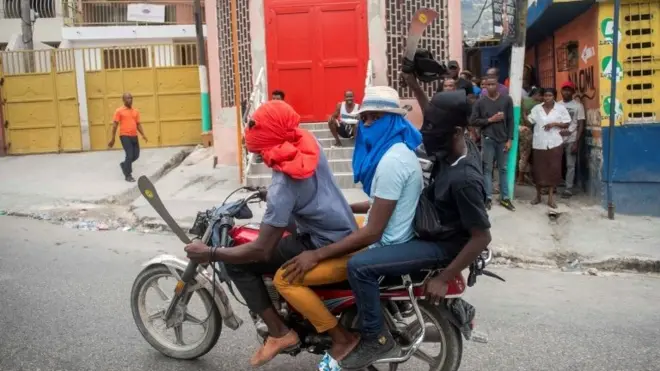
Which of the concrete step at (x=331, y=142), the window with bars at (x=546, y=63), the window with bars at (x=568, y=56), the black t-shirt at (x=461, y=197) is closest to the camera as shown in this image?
the black t-shirt at (x=461, y=197)

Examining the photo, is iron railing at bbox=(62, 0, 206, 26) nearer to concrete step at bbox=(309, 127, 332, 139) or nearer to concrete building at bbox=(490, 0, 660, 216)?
concrete step at bbox=(309, 127, 332, 139)

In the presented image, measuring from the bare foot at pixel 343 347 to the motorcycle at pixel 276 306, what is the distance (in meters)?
0.06

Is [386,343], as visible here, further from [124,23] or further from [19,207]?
[124,23]

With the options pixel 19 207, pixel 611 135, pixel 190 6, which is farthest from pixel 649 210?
pixel 190 6

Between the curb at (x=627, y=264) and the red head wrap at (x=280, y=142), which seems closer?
the red head wrap at (x=280, y=142)

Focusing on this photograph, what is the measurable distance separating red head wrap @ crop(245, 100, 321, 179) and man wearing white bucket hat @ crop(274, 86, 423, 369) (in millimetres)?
296

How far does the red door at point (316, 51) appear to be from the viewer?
12.0 meters

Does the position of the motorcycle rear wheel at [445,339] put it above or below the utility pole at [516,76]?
below

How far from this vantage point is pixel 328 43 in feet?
39.8

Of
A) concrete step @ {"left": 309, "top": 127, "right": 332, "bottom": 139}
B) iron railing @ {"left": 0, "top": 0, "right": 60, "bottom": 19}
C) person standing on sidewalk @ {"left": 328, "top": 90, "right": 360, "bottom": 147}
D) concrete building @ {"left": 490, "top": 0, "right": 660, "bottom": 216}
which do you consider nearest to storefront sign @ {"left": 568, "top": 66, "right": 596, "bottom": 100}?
concrete building @ {"left": 490, "top": 0, "right": 660, "bottom": 216}

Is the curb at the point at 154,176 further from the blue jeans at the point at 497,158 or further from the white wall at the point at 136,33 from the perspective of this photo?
the blue jeans at the point at 497,158

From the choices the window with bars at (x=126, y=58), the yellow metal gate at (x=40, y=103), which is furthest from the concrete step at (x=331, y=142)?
the yellow metal gate at (x=40, y=103)

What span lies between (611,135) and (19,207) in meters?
8.59

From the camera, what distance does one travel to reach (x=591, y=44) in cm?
938
